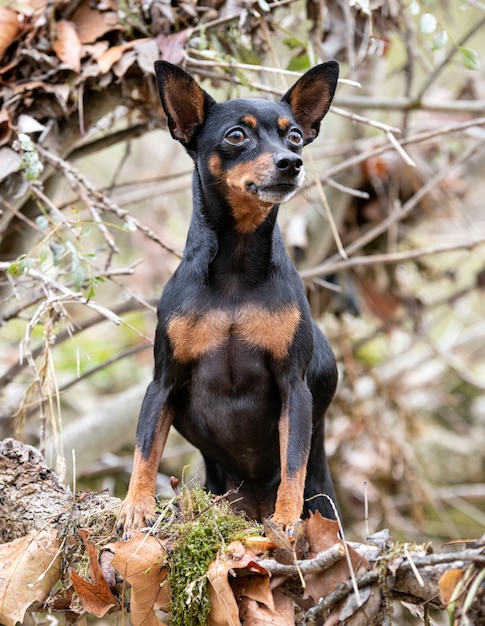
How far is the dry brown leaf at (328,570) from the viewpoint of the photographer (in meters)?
2.40

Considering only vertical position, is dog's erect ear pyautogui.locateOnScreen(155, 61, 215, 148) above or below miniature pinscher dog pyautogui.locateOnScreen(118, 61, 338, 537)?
above

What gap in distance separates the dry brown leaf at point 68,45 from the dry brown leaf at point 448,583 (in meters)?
3.03

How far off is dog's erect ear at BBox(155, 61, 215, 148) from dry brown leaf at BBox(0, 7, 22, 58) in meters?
1.21

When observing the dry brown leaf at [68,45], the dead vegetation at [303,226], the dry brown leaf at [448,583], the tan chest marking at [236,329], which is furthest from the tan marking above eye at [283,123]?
the dry brown leaf at [448,583]

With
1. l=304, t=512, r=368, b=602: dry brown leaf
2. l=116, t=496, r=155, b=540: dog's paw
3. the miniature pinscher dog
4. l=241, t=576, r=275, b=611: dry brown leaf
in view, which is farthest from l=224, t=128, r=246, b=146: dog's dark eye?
l=241, t=576, r=275, b=611: dry brown leaf

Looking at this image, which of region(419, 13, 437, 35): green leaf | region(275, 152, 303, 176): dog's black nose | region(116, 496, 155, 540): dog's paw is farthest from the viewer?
region(419, 13, 437, 35): green leaf

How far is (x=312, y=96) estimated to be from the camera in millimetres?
3742

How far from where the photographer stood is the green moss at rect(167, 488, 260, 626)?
2.61 meters

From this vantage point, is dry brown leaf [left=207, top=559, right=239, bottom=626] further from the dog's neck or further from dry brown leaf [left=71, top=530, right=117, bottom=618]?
the dog's neck

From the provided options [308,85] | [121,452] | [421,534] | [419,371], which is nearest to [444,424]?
[419,371]

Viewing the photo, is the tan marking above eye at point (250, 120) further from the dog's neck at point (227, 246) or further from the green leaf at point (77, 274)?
the green leaf at point (77, 274)

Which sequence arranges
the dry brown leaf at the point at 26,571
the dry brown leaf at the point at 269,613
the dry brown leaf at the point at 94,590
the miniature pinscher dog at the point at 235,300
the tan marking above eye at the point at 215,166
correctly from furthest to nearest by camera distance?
1. the tan marking above eye at the point at 215,166
2. the miniature pinscher dog at the point at 235,300
3. the dry brown leaf at the point at 26,571
4. the dry brown leaf at the point at 94,590
5. the dry brown leaf at the point at 269,613

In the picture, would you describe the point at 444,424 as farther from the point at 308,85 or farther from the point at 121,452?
the point at 308,85

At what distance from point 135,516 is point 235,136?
1515mm
